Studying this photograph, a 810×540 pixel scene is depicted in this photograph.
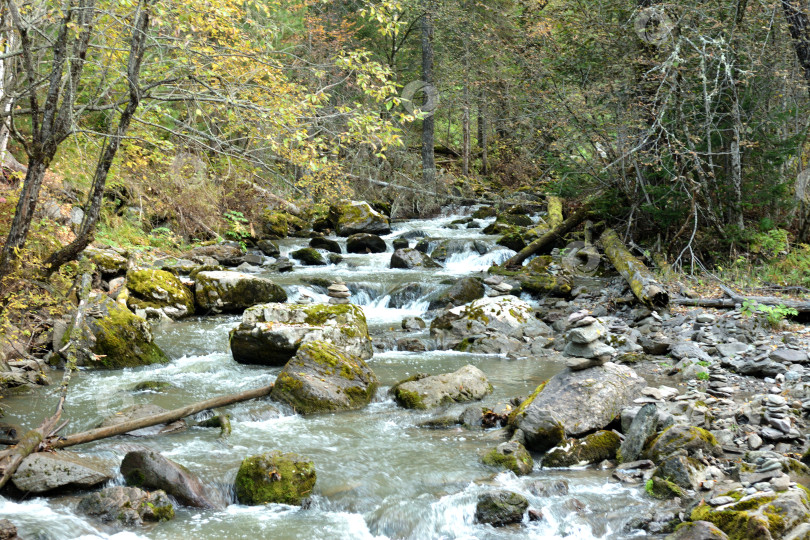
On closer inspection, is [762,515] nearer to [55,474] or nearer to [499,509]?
[499,509]

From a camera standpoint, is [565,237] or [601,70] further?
[565,237]

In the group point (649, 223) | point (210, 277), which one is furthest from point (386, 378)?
point (649, 223)

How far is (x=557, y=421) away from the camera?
233 inches

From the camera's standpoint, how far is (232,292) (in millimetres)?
12117

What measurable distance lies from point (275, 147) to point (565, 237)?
11049mm

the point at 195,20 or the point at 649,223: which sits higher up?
the point at 195,20

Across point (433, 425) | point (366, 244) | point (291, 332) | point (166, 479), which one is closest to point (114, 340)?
point (291, 332)

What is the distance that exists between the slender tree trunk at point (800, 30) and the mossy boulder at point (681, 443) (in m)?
8.68

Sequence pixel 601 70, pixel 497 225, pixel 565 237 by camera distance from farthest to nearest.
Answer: pixel 497 225 → pixel 565 237 → pixel 601 70

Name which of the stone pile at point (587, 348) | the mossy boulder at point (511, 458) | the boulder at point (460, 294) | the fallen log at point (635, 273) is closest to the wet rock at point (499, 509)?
the mossy boulder at point (511, 458)

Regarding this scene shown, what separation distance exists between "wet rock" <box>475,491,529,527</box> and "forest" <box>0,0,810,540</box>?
17 millimetres

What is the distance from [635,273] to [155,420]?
9.09m

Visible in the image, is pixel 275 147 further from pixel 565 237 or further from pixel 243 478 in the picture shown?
pixel 565 237

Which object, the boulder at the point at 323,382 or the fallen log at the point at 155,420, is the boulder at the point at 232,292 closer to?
the boulder at the point at 323,382
